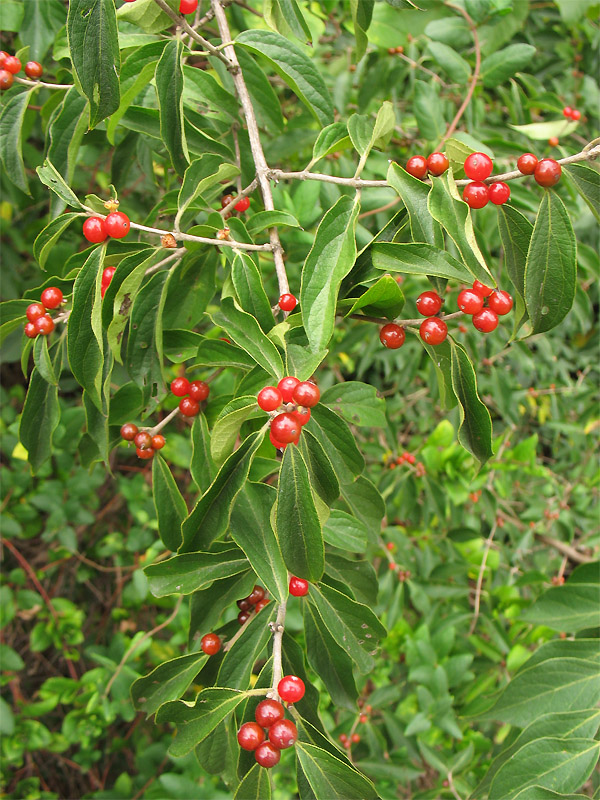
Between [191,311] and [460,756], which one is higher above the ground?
[191,311]

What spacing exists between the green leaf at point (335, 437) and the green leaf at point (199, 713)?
0.37 meters

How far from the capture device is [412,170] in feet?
2.79

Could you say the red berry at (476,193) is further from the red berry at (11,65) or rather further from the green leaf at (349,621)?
the red berry at (11,65)

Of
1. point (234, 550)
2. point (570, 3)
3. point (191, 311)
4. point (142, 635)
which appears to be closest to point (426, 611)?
point (142, 635)

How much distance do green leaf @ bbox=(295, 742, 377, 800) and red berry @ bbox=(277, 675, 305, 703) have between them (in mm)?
61

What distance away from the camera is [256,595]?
3.35 ft

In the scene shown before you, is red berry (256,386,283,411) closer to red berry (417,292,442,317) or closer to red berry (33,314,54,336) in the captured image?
red berry (417,292,442,317)

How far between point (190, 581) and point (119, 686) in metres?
1.23

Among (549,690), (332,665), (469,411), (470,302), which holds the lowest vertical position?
(549,690)

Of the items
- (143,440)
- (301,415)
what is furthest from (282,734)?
(143,440)

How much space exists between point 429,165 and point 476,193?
0.09 metres

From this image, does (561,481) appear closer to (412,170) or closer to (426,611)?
(426,611)

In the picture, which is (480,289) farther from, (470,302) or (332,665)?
(332,665)

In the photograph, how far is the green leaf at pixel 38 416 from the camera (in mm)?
1044
